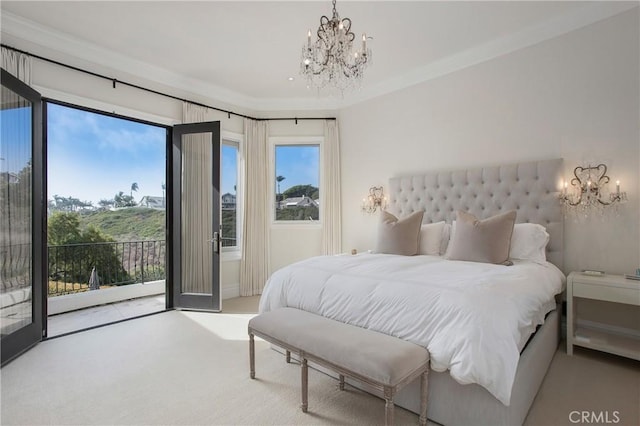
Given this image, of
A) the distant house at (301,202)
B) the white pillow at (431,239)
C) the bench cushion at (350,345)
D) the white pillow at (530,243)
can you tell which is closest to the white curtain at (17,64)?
the bench cushion at (350,345)

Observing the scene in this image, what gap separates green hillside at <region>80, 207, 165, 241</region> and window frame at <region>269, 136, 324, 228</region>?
2648mm

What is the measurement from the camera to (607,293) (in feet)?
8.38

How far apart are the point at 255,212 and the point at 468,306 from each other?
380cm

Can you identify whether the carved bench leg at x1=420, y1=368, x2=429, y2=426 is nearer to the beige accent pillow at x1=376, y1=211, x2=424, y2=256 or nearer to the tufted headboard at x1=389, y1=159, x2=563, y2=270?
the beige accent pillow at x1=376, y1=211, x2=424, y2=256

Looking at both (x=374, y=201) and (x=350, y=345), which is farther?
(x=374, y=201)

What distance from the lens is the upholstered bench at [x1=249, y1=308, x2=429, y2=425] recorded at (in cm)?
162

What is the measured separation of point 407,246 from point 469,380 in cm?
199

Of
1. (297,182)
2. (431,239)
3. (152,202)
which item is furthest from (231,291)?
(431,239)

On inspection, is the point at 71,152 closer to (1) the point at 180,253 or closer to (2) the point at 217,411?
(1) the point at 180,253

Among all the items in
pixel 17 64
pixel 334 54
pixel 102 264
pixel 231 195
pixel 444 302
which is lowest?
pixel 102 264

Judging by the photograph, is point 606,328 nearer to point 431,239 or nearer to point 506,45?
point 431,239

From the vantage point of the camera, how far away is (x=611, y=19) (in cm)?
292

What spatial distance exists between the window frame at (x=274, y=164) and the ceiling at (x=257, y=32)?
1095mm

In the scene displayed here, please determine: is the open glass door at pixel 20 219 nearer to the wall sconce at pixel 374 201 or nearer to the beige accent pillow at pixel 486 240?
the wall sconce at pixel 374 201
